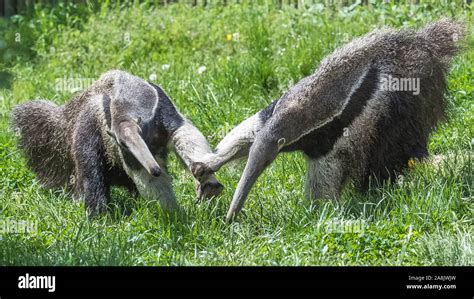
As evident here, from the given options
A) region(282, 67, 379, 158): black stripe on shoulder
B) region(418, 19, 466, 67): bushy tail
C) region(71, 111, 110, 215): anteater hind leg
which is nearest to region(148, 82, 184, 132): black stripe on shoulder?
region(71, 111, 110, 215): anteater hind leg

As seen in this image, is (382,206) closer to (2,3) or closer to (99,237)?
(99,237)

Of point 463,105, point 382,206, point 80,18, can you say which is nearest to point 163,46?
point 80,18

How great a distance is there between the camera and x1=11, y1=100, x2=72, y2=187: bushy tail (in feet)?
27.1

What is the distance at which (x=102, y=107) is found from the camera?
736 cm

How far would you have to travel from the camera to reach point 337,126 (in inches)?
283

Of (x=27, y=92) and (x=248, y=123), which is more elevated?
(x=248, y=123)

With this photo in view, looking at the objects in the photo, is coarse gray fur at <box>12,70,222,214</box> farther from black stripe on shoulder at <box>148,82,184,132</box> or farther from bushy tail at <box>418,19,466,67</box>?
bushy tail at <box>418,19,466,67</box>

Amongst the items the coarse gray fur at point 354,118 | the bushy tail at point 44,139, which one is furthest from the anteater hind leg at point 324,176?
the bushy tail at point 44,139

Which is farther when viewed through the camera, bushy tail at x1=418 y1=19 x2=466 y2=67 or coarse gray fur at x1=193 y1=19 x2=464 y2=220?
bushy tail at x1=418 y1=19 x2=466 y2=67

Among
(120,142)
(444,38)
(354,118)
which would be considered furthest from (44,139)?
(444,38)

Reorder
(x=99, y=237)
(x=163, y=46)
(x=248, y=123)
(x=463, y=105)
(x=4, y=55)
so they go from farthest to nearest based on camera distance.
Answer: (x=4, y=55) < (x=163, y=46) < (x=463, y=105) < (x=248, y=123) < (x=99, y=237)

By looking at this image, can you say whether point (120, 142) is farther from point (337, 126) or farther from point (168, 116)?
point (337, 126)

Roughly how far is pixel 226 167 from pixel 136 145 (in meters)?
1.54

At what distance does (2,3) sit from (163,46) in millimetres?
3914
